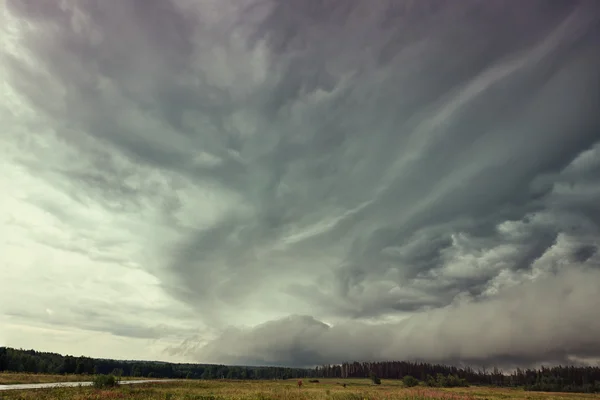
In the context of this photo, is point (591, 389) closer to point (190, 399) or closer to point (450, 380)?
point (450, 380)

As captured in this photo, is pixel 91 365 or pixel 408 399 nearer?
pixel 408 399

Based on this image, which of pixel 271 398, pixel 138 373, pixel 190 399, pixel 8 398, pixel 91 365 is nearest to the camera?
pixel 8 398

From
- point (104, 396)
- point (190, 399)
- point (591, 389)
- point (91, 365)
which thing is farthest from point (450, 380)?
point (91, 365)

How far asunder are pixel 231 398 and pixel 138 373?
157 metres

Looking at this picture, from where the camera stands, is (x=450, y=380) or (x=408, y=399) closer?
(x=408, y=399)

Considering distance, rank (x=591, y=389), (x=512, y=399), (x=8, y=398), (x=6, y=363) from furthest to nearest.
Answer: (x=591, y=389) < (x=6, y=363) < (x=512, y=399) < (x=8, y=398)

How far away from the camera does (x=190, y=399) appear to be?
4397 centimetres

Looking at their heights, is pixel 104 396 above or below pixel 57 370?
above

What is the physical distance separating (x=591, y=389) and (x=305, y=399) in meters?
151

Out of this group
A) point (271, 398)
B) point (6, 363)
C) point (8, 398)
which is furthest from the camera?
point (6, 363)

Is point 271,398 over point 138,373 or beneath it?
over

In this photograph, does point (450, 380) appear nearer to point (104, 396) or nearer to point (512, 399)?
point (512, 399)

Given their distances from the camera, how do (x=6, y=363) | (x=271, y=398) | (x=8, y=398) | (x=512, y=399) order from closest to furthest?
1. (x=8, y=398)
2. (x=271, y=398)
3. (x=512, y=399)
4. (x=6, y=363)

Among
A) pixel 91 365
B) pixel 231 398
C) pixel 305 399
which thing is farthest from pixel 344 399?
pixel 91 365
